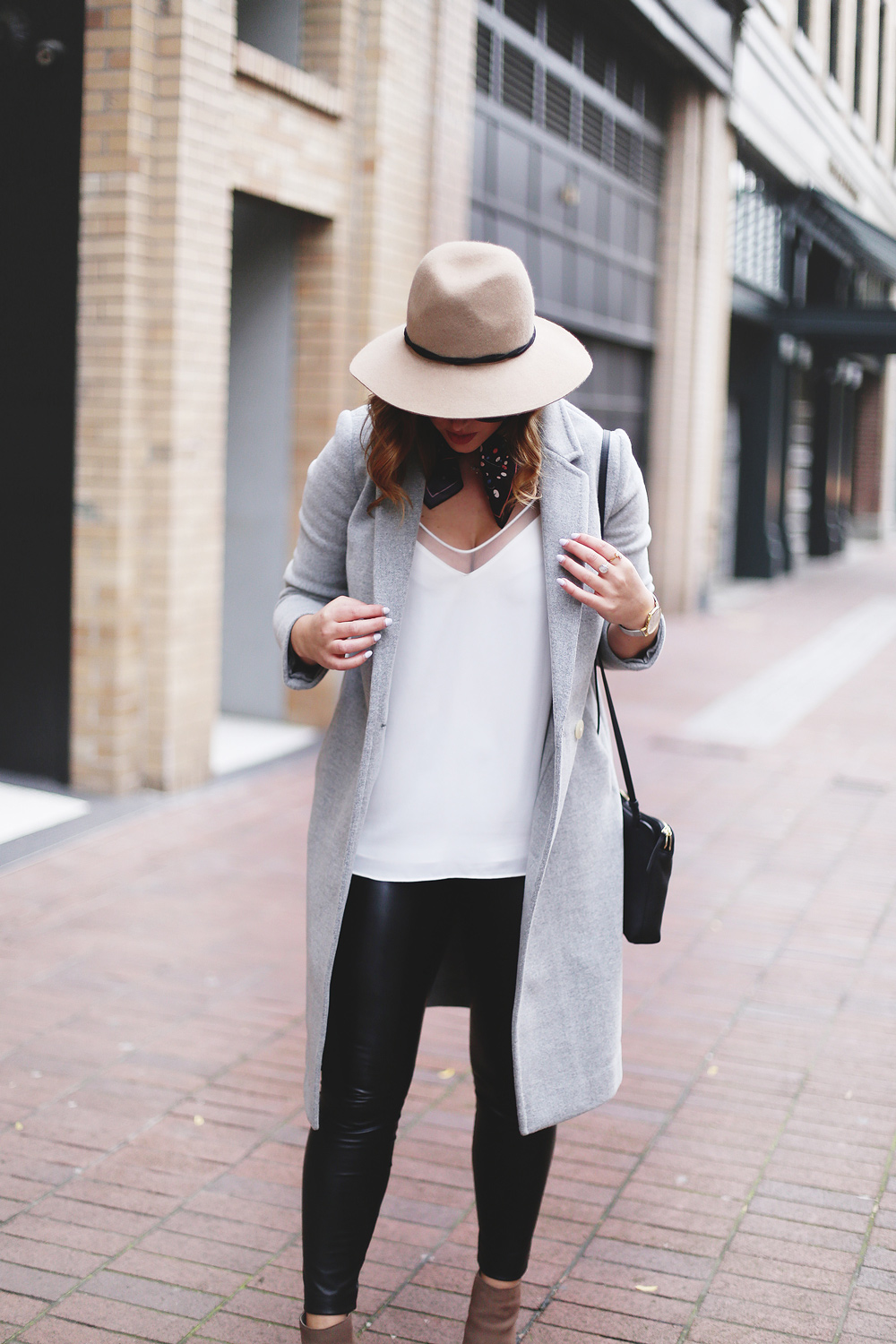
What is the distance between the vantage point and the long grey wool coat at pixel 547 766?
2385 millimetres

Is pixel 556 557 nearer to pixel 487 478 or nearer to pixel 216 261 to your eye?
pixel 487 478

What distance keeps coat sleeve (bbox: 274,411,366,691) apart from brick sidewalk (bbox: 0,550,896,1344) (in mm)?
1314

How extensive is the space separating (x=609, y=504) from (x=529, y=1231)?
1.27 metres

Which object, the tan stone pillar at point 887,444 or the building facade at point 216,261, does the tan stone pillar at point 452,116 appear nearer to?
the building facade at point 216,261

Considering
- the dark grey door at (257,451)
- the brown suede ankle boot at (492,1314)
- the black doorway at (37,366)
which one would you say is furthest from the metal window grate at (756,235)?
the brown suede ankle boot at (492,1314)

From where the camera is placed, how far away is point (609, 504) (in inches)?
97.8

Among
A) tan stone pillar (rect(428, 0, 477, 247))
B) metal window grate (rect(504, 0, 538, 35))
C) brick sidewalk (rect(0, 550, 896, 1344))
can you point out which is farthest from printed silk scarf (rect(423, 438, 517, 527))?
metal window grate (rect(504, 0, 538, 35))

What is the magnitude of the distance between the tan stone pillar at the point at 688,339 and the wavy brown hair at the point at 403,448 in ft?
41.7

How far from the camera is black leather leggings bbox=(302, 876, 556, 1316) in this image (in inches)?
95.2

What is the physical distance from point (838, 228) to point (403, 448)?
66.7 ft

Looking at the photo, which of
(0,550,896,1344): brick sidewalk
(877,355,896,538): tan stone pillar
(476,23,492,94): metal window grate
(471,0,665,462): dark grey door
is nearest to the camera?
(0,550,896,1344): brick sidewalk

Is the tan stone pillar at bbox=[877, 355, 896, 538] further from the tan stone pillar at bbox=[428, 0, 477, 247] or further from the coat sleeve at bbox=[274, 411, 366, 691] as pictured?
the coat sleeve at bbox=[274, 411, 366, 691]

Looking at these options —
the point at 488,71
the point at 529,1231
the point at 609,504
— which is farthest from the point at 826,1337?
the point at 488,71

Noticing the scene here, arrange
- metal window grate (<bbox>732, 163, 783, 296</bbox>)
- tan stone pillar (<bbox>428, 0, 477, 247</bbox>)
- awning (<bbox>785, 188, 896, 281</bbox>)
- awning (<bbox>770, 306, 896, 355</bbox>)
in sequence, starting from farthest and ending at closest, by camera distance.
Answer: awning (<bbox>785, 188, 896, 281</bbox>), awning (<bbox>770, 306, 896, 355</bbox>), metal window grate (<bbox>732, 163, 783, 296</bbox>), tan stone pillar (<bbox>428, 0, 477, 247</bbox>)
